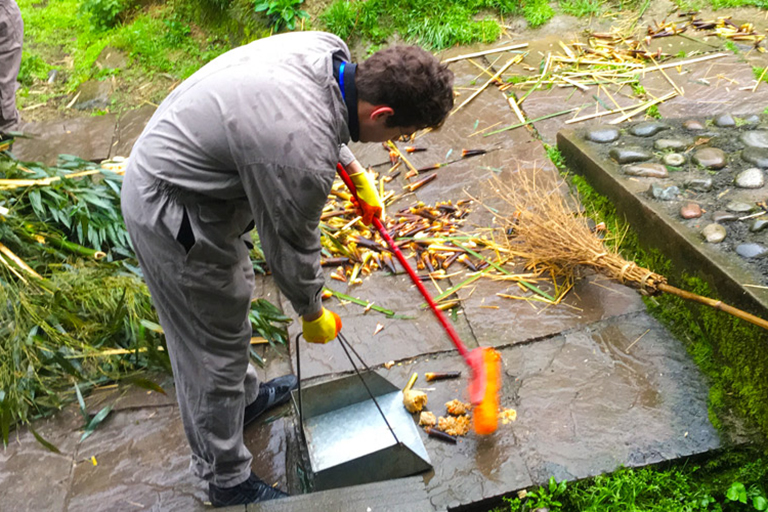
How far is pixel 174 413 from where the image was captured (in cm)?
341

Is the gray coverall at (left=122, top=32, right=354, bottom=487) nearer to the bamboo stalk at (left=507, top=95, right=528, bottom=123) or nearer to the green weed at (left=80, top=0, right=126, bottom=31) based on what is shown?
the bamboo stalk at (left=507, top=95, right=528, bottom=123)

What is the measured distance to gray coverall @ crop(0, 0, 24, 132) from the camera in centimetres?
516

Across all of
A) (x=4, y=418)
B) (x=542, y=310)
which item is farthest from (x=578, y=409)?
(x=4, y=418)

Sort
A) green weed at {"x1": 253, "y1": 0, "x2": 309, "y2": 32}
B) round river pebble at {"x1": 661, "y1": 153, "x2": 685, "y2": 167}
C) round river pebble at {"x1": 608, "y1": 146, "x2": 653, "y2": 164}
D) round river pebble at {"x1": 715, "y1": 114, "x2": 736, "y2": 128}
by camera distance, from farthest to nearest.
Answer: green weed at {"x1": 253, "y1": 0, "x2": 309, "y2": 32} → round river pebble at {"x1": 715, "y1": 114, "x2": 736, "y2": 128} → round river pebble at {"x1": 608, "y1": 146, "x2": 653, "y2": 164} → round river pebble at {"x1": 661, "y1": 153, "x2": 685, "y2": 167}

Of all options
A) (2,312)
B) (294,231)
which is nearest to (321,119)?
(294,231)

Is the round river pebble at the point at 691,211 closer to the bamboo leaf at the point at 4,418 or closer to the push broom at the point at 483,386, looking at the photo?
the push broom at the point at 483,386

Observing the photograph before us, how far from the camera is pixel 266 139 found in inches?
79.2

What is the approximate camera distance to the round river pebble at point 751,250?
304 centimetres

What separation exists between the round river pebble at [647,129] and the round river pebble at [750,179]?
2.46 feet

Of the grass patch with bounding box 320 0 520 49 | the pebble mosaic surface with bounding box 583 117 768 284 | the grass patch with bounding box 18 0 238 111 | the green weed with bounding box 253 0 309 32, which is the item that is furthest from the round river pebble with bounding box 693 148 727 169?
the grass patch with bounding box 18 0 238 111

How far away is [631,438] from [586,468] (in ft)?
0.94

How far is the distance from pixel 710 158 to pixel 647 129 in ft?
1.85

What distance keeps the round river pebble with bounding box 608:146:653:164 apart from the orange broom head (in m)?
1.77

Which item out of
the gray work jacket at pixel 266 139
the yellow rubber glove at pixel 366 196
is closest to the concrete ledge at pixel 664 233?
the yellow rubber glove at pixel 366 196
